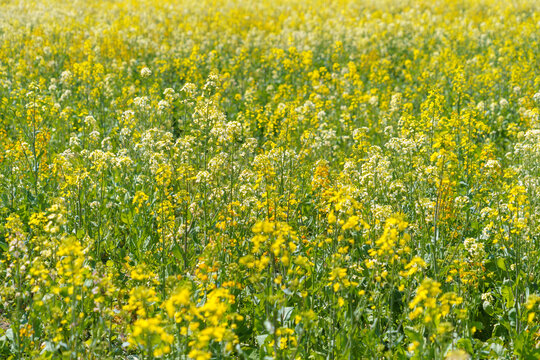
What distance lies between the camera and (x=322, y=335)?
201 inches

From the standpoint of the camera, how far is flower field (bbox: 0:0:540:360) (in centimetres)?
427

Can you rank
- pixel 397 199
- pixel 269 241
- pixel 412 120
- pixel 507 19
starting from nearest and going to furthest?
1. pixel 269 241
2. pixel 397 199
3. pixel 412 120
4. pixel 507 19

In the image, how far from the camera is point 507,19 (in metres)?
20.2

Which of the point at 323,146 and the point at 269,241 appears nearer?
the point at 269,241

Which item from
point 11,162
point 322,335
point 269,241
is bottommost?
point 322,335

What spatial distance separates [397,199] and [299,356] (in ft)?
9.03

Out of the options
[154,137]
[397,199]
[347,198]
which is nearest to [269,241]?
[347,198]

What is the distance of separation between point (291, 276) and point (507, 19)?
1851 centimetres

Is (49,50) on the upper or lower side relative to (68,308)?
upper

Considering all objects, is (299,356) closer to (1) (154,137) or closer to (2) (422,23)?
(1) (154,137)

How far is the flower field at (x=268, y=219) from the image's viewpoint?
427cm

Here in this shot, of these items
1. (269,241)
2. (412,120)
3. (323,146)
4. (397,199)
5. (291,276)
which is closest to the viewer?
(269,241)

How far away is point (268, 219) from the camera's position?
5914mm

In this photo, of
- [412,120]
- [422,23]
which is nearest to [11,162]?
[412,120]
